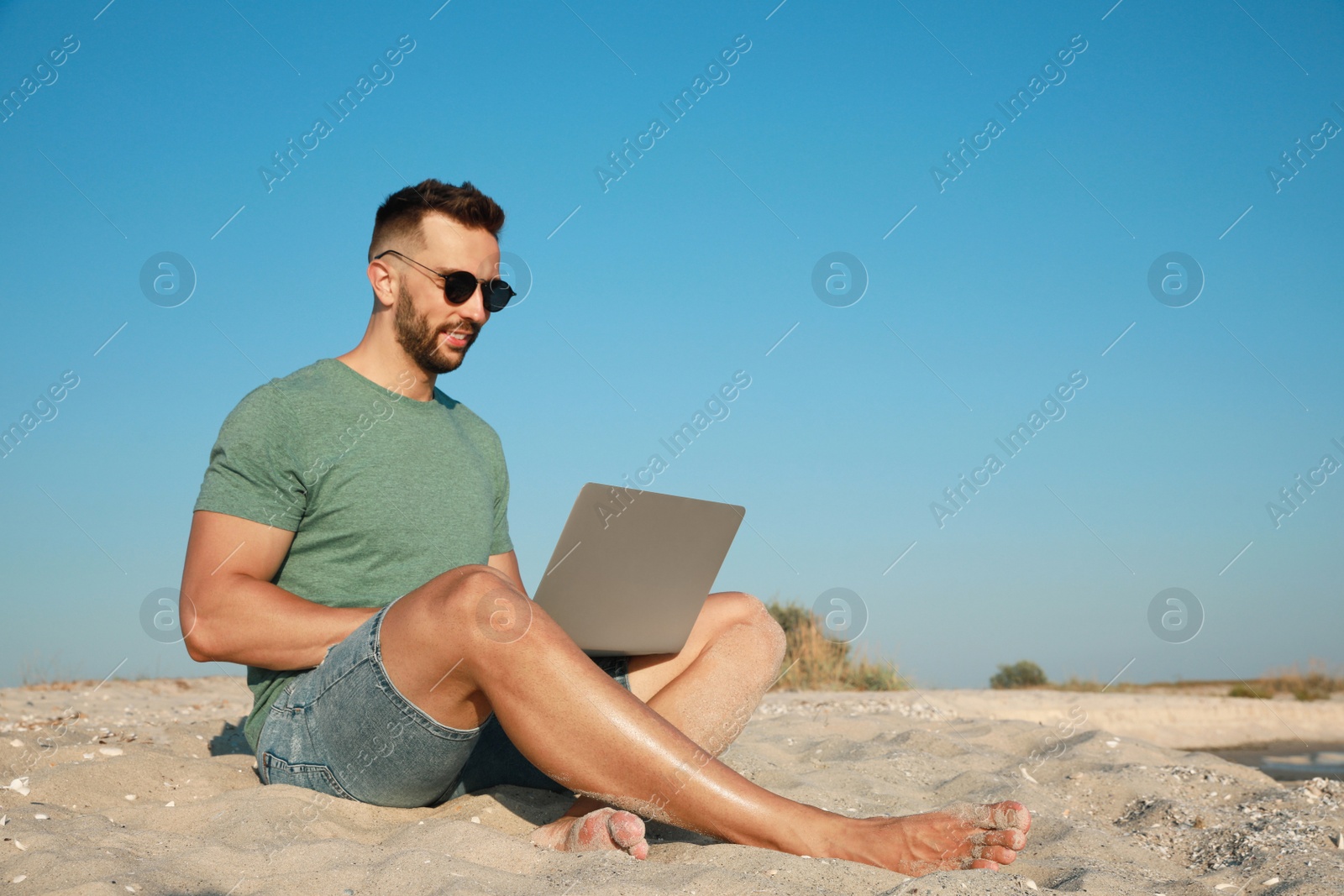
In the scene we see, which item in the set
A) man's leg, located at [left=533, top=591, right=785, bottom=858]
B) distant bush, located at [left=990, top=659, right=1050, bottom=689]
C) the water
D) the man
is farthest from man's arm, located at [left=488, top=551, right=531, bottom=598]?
distant bush, located at [left=990, top=659, right=1050, bottom=689]

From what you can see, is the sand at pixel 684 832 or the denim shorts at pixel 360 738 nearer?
the sand at pixel 684 832

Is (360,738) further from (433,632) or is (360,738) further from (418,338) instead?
(418,338)

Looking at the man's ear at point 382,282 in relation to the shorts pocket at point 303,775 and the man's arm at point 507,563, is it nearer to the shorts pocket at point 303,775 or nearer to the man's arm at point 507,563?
the man's arm at point 507,563

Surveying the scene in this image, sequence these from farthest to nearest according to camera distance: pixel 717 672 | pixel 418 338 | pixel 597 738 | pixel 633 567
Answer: pixel 418 338
pixel 717 672
pixel 633 567
pixel 597 738

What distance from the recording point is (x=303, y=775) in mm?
2564

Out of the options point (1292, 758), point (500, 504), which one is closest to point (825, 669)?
point (1292, 758)

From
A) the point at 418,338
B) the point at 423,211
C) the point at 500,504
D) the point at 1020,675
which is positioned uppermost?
the point at 423,211

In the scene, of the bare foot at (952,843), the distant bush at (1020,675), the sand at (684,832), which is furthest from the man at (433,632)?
the distant bush at (1020,675)

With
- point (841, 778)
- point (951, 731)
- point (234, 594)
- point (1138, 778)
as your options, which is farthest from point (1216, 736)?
point (234, 594)

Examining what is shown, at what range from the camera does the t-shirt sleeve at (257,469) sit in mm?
2537

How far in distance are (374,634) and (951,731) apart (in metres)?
3.85

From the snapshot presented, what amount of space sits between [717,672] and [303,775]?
119cm

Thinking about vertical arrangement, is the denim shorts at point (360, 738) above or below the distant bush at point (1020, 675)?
above

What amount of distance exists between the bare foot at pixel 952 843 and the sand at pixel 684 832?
0.20 ft
